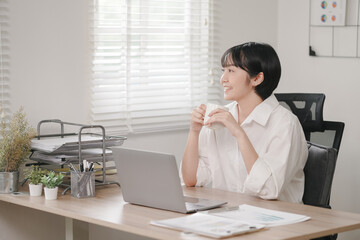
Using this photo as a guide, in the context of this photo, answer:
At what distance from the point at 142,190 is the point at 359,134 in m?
1.83

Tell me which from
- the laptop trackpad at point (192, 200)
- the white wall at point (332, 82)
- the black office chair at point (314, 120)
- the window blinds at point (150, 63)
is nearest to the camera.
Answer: the laptop trackpad at point (192, 200)

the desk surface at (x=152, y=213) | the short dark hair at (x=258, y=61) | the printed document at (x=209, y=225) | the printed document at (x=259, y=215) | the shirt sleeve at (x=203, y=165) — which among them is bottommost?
the desk surface at (x=152, y=213)

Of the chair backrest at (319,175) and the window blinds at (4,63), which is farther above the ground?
the window blinds at (4,63)

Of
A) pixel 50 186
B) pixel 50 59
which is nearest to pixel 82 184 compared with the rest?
pixel 50 186

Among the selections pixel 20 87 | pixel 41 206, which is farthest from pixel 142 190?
pixel 20 87

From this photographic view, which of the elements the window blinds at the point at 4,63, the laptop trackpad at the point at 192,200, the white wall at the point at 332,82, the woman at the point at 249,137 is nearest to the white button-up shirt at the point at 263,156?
the woman at the point at 249,137

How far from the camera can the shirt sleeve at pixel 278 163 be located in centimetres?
228

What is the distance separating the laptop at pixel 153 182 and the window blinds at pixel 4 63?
0.83 m

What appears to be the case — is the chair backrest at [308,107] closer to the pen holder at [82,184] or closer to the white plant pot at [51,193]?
the pen holder at [82,184]

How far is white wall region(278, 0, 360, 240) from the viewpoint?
358cm

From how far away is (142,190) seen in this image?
2.14m

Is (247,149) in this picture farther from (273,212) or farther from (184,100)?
(184,100)

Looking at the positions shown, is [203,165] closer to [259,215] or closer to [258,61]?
[258,61]

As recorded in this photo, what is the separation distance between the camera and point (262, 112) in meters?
2.50
